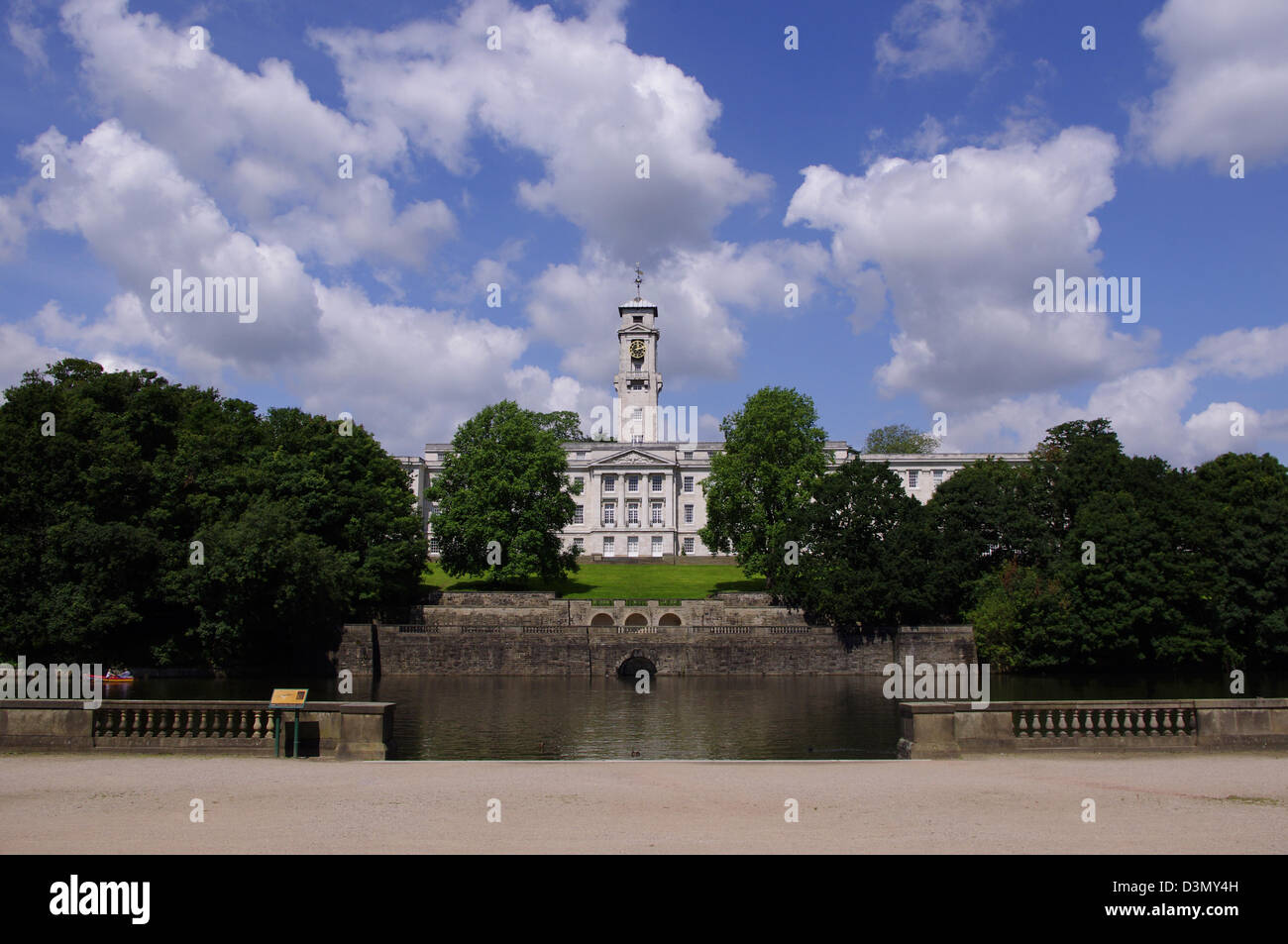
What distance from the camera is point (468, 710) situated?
115 feet

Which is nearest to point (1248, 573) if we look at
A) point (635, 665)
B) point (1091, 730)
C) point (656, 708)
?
point (635, 665)

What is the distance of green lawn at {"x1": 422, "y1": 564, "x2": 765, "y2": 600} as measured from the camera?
71438 mm

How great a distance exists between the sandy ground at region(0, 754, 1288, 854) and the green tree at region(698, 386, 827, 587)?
47990 mm

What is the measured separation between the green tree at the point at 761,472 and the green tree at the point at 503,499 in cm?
1152

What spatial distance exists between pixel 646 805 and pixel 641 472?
9555 centimetres

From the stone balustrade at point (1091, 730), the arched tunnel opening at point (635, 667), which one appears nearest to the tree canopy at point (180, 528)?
the arched tunnel opening at point (635, 667)

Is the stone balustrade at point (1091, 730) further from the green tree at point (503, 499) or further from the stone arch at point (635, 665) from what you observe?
the green tree at point (503, 499)

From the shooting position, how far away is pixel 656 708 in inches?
1435

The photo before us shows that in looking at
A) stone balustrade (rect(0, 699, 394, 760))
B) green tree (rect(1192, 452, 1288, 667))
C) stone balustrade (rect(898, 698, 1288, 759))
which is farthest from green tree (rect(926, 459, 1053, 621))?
stone balustrade (rect(0, 699, 394, 760))

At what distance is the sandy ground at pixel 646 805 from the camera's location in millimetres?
10906

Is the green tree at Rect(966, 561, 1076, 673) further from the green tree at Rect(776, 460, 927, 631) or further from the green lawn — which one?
the green lawn
